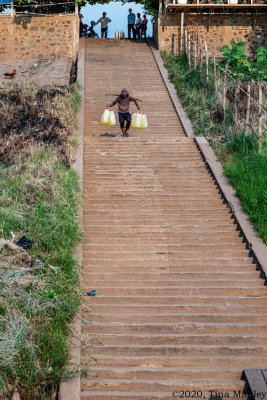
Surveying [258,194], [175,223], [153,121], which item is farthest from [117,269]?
[153,121]

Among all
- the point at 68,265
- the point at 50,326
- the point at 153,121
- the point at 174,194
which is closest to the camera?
the point at 50,326

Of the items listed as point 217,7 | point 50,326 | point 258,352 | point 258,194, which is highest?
point 217,7

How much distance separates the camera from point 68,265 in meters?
8.23

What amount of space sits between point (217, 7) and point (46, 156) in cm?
1535

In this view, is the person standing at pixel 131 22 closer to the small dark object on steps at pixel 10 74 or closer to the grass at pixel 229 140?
the grass at pixel 229 140

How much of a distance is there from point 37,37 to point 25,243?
17.2 metres

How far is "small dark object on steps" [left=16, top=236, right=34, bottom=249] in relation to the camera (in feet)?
27.4

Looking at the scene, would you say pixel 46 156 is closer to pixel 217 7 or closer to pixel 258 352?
pixel 258 352

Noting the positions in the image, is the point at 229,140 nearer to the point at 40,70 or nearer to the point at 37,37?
the point at 40,70

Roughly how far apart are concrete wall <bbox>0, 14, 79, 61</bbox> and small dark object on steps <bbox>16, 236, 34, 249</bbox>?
1667 cm

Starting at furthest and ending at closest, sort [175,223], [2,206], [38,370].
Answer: [175,223], [2,206], [38,370]

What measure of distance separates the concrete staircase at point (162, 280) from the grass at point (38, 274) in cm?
44

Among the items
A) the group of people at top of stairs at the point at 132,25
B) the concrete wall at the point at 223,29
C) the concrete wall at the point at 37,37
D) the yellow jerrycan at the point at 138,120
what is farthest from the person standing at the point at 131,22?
the yellow jerrycan at the point at 138,120

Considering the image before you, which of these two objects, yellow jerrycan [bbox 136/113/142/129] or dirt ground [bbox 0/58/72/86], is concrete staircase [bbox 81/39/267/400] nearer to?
yellow jerrycan [bbox 136/113/142/129]
